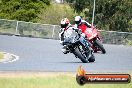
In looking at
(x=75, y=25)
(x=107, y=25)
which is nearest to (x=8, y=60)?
(x=75, y=25)

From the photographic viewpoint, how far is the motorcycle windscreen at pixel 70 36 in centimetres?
807

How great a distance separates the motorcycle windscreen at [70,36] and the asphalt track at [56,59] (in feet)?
2.43

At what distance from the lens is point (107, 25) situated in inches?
1000

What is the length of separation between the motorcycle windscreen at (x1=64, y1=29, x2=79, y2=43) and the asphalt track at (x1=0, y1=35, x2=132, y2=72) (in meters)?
0.74

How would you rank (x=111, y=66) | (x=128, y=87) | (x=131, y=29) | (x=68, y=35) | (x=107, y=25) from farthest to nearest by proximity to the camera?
1. (x=131, y=29)
2. (x=107, y=25)
3. (x=111, y=66)
4. (x=128, y=87)
5. (x=68, y=35)

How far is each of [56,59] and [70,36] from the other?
13.6 ft

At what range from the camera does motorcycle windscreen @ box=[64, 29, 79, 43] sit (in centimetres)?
807

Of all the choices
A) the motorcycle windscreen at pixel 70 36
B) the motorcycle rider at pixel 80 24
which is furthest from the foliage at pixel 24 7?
the motorcycle windscreen at pixel 70 36

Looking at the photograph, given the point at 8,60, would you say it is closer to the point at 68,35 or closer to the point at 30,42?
the point at 30,42

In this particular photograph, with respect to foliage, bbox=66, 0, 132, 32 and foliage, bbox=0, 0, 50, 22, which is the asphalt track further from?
foliage, bbox=66, 0, 132, 32

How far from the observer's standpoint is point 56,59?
12328mm

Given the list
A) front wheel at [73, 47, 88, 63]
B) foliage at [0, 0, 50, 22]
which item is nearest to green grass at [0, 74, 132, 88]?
front wheel at [73, 47, 88, 63]

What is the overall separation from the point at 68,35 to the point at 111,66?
3.66 m

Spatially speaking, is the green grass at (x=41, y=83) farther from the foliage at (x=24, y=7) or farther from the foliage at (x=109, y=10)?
the foliage at (x=109, y=10)
